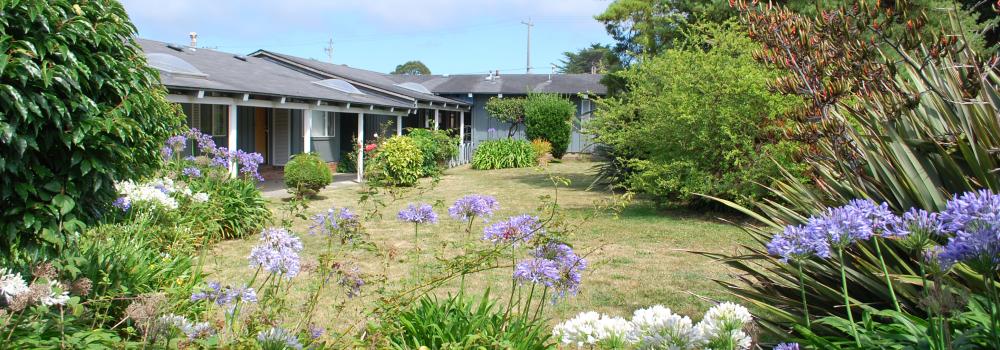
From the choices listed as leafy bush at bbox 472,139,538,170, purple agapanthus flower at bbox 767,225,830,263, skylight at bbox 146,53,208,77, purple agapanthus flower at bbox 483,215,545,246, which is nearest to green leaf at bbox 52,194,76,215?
purple agapanthus flower at bbox 483,215,545,246

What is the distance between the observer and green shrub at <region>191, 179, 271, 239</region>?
9.46 meters

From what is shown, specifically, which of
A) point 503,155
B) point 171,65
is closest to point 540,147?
point 503,155

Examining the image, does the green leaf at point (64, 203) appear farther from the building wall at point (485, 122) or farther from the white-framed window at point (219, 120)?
the building wall at point (485, 122)

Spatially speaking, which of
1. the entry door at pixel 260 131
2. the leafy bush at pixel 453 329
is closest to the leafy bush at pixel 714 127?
the leafy bush at pixel 453 329

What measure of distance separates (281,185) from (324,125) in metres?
4.95

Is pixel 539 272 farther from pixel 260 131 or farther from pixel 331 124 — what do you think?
pixel 331 124

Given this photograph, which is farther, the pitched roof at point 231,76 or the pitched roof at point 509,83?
the pitched roof at point 509,83

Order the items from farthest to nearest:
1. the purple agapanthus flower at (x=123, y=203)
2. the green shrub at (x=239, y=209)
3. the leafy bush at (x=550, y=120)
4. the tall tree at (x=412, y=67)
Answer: the tall tree at (x=412, y=67) < the leafy bush at (x=550, y=120) < the green shrub at (x=239, y=209) < the purple agapanthus flower at (x=123, y=203)

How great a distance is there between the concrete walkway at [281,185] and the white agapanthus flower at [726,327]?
12687 mm

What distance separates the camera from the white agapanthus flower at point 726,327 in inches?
84.7

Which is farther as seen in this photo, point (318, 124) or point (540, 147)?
point (540, 147)

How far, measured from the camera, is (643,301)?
6707 mm

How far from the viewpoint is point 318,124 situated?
21.8 metres

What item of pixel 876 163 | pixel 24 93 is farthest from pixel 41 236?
pixel 876 163
